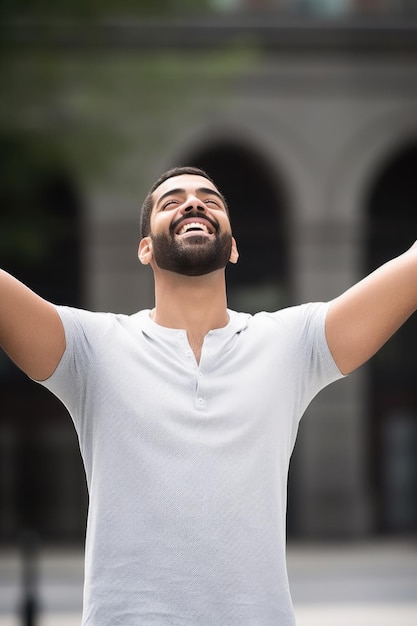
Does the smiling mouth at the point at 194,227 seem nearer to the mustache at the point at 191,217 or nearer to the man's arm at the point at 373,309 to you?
the mustache at the point at 191,217

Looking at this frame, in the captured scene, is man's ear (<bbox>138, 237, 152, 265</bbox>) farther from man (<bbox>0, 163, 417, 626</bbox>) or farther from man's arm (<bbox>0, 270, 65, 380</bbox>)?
man's arm (<bbox>0, 270, 65, 380</bbox>)

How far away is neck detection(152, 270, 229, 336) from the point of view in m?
3.12

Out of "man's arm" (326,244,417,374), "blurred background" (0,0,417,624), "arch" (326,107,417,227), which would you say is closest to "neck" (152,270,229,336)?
"man's arm" (326,244,417,374)

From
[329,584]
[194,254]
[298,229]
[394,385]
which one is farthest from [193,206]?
[394,385]

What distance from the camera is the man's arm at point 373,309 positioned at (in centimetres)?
306

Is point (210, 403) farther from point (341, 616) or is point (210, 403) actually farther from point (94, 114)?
point (94, 114)

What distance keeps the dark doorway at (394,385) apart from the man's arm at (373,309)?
1900 cm

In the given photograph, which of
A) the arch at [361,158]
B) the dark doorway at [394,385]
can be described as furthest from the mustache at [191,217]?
the dark doorway at [394,385]

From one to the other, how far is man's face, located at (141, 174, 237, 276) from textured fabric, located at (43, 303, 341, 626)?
18cm

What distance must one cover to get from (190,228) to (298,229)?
62.1ft

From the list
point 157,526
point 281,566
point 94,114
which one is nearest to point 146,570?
point 157,526

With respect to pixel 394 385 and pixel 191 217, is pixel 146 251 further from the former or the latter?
pixel 394 385

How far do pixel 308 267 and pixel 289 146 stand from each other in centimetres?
219

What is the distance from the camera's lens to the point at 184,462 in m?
2.88
